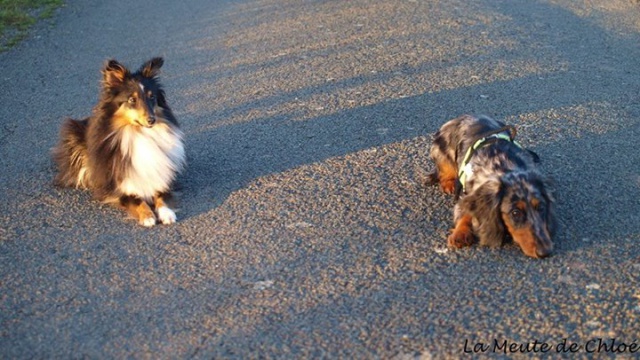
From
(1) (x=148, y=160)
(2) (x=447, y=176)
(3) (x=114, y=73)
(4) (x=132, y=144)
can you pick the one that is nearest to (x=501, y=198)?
(2) (x=447, y=176)

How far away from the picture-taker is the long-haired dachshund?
190 inches

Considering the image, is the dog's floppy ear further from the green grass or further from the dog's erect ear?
the green grass

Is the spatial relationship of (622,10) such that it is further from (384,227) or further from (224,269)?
(224,269)

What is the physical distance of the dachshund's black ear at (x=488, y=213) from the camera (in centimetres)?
490

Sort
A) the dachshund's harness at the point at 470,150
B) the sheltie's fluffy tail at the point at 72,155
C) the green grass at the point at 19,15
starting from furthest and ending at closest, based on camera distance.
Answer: the green grass at the point at 19,15
the sheltie's fluffy tail at the point at 72,155
the dachshund's harness at the point at 470,150

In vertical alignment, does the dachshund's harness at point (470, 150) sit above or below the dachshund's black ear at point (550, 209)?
above

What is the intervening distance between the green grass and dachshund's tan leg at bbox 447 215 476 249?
835cm

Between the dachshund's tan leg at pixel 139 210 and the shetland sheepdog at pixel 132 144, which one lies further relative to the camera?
the shetland sheepdog at pixel 132 144

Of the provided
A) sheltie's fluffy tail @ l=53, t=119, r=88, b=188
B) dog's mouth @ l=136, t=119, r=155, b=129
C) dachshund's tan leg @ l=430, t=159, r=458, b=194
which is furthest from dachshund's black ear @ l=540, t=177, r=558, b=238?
sheltie's fluffy tail @ l=53, t=119, r=88, b=188

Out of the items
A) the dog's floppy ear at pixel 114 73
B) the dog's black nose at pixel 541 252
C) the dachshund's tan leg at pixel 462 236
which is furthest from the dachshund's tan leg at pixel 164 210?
the dog's black nose at pixel 541 252

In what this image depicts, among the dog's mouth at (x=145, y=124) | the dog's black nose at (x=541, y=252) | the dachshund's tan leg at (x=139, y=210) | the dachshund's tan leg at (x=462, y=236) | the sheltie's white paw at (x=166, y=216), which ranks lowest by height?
the dog's black nose at (x=541, y=252)

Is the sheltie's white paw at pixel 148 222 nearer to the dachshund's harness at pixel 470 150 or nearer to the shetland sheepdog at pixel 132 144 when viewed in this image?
the shetland sheepdog at pixel 132 144

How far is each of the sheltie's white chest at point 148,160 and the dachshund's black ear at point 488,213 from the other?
2.53 meters

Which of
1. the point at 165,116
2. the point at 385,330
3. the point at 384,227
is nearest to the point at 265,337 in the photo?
the point at 385,330
